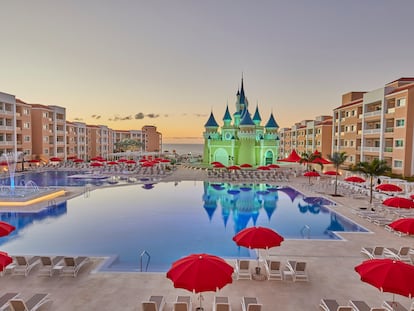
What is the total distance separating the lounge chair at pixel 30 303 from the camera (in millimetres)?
6496

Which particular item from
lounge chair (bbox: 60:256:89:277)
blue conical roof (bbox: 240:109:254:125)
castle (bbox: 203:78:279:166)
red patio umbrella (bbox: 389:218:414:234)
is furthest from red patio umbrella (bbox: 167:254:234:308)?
blue conical roof (bbox: 240:109:254:125)

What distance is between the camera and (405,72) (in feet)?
109

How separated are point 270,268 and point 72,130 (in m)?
56.6

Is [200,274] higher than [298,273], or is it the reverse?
[200,274]

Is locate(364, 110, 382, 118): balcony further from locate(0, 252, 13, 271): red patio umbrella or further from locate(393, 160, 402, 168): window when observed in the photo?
locate(0, 252, 13, 271): red patio umbrella

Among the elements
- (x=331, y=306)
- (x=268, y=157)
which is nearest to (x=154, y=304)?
(x=331, y=306)

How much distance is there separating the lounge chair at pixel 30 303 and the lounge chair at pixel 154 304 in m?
2.59

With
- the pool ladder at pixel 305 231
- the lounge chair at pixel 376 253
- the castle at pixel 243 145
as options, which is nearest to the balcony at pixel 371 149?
the castle at pixel 243 145

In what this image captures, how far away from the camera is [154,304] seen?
647cm

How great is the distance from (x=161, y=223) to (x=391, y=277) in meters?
12.3

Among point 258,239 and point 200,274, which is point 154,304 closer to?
point 200,274

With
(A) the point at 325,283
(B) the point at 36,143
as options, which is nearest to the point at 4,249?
(A) the point at 325,283

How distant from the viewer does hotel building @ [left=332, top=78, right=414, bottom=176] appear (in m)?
25.7

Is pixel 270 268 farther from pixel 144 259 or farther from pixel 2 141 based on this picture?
pixel 2 141
